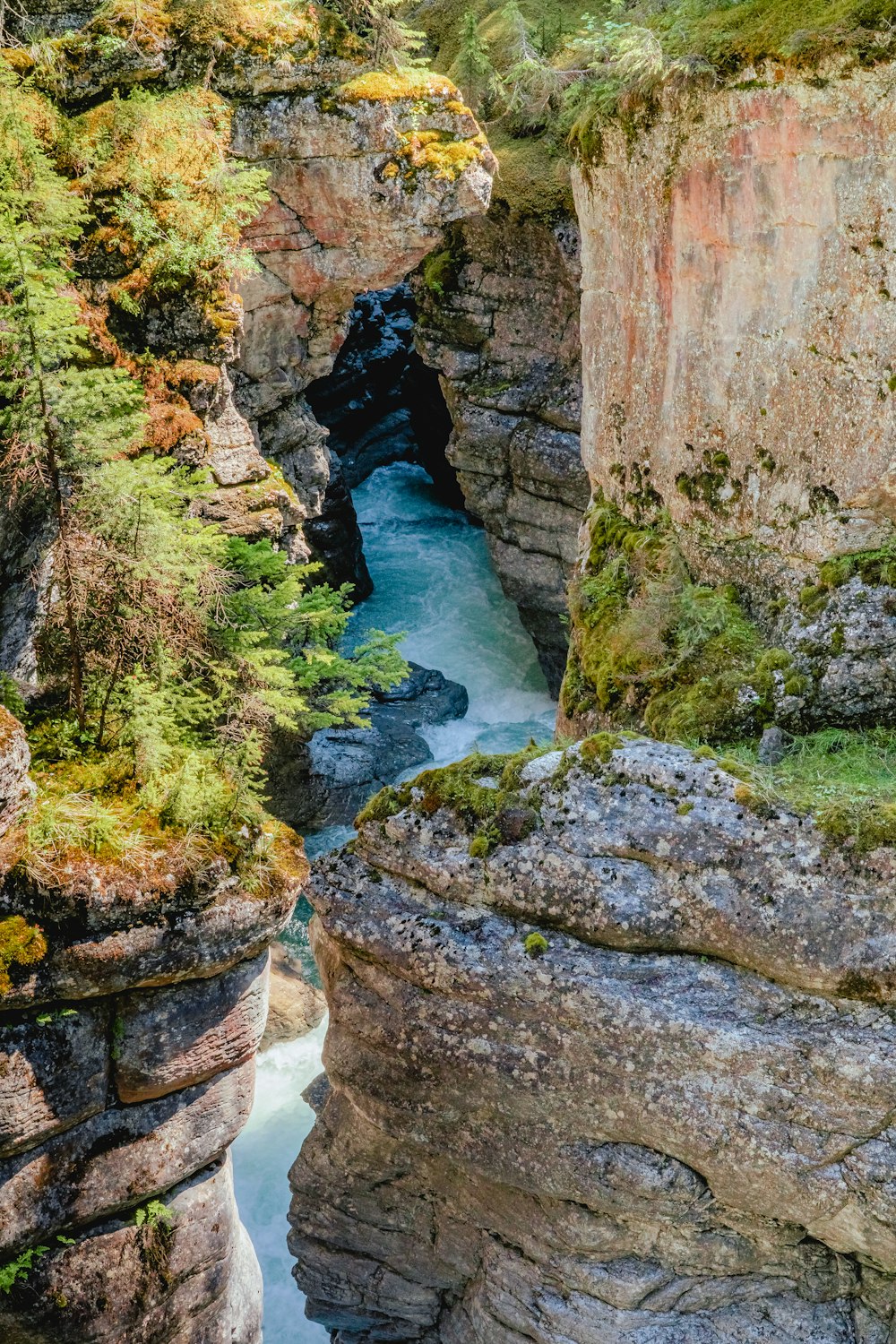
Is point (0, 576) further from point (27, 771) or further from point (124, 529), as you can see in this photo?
point (27, 771)

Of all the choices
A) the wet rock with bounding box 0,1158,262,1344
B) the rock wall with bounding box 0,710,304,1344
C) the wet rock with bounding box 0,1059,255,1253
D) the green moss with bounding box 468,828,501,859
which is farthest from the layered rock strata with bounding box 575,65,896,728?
the wet rock with bounding box 0,1158,262,1344

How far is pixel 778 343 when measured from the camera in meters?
9.82

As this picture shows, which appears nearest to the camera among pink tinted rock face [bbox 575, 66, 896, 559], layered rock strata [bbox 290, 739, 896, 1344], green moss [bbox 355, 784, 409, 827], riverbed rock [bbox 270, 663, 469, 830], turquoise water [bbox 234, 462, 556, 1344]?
layered rock strata [bbox 290, 739, 896, 1344]

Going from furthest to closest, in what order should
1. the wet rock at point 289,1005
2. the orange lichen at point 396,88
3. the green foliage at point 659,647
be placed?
1. the wet rock at point 289,1005
2. the orange lichen at point 396,88
3. the green foliage at point 659,647

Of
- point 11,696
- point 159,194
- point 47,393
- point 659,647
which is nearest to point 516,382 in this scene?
point 159,194

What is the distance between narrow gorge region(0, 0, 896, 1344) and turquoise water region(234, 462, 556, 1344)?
114 centimetres

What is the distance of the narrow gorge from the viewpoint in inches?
343

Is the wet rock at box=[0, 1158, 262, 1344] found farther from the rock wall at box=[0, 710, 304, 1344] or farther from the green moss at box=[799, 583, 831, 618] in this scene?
the green moss at box=[799, 583, 831, 618]

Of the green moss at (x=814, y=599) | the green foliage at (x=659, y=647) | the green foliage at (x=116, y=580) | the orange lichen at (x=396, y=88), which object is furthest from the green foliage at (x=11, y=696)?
the orange lichen at (x=396, y=88)

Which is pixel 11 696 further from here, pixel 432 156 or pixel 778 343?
pixel 432 156

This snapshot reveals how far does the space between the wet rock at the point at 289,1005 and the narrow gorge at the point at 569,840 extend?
12.5 feet

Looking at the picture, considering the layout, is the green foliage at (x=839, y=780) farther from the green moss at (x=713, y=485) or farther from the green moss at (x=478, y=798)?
the green moss at (x=713, y=485)

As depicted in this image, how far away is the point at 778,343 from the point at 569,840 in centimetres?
425

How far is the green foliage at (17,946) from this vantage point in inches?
344
